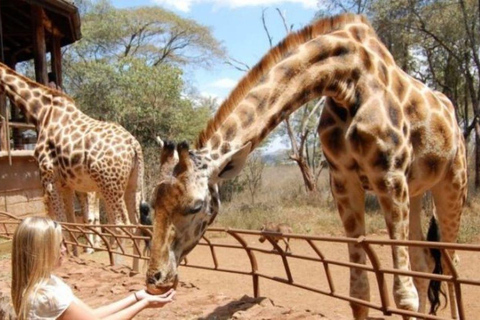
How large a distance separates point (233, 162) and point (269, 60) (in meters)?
0.86

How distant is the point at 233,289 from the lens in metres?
7.77

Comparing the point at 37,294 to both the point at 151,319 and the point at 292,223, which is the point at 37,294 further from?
the point at 292,223

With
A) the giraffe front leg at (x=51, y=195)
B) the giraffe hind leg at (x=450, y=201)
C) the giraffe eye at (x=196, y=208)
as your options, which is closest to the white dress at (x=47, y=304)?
the giraffe eye at (x=196, y=208)

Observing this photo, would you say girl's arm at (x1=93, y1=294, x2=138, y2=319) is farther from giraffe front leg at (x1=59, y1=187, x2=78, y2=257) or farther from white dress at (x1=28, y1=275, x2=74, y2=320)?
giraffe front leg at (x1=59, y1=187, x2=78, y2=257)

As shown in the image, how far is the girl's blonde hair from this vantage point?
231 cm

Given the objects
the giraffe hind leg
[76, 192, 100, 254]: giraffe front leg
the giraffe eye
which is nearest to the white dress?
the giraffe eye

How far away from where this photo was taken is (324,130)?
340 cm

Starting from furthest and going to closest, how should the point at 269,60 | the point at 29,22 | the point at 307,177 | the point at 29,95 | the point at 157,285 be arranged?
the point at 307,177
the point at 29,22
the point at 29,95
the point at 269,60
the point at 157,285

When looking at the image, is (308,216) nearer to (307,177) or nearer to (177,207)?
(307,177)

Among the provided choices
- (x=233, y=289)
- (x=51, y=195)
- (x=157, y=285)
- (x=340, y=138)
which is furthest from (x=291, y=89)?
(x=233, y=289)

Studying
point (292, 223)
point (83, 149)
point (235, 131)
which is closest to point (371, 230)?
point (292, 223)

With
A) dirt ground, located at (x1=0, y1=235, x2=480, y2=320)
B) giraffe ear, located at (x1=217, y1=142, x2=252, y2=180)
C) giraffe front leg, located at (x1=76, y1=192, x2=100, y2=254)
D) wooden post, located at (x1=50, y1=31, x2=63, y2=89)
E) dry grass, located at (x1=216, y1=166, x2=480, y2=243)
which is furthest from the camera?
dry grass, located at (x1=216, y1=166, x2=480, y2=243)

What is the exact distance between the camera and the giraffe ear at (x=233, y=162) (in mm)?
2636

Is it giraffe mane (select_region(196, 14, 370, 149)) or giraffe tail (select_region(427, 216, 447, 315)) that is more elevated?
giraffe mane (select_region(196, 14, 370, 149))
